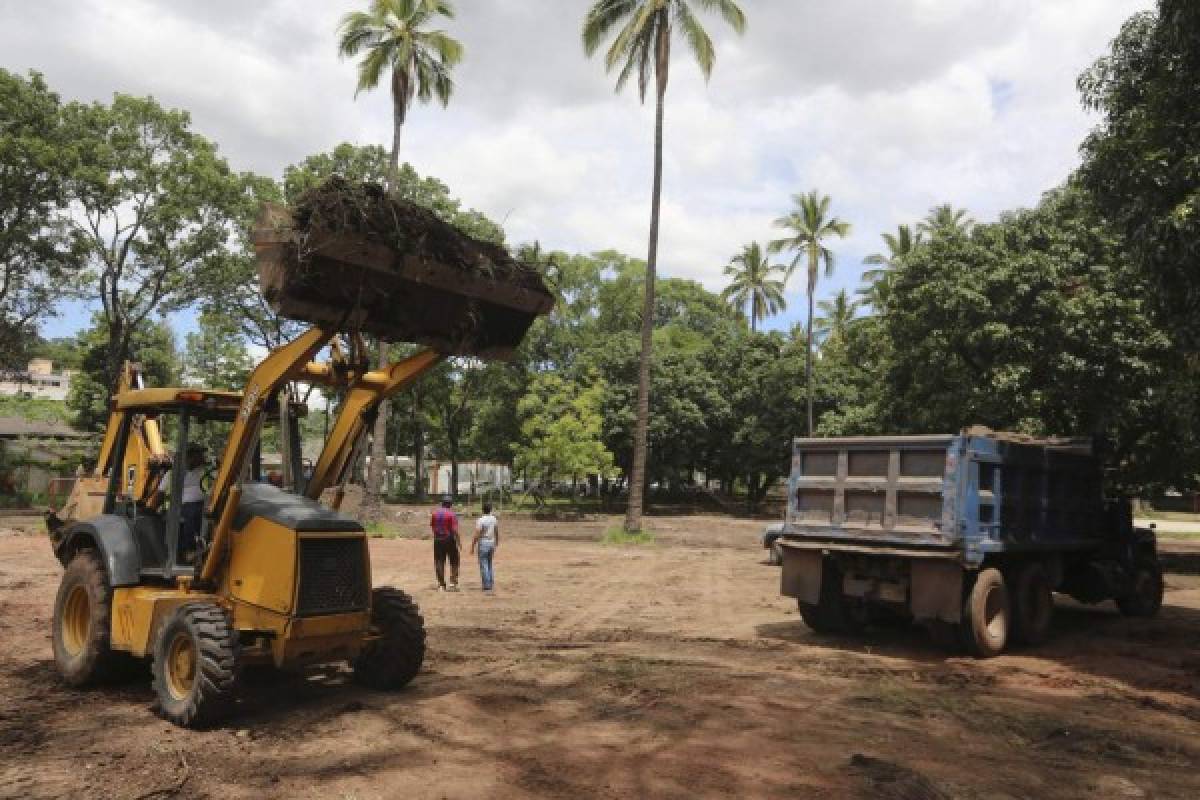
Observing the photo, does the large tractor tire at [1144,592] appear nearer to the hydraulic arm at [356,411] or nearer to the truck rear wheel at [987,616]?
the truck rear wheel at [987,616]

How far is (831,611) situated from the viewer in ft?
36.7

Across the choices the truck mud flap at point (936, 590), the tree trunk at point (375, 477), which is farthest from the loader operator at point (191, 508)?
the tree trunk at point (375, 477)

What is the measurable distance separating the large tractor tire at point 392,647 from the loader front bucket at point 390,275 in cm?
244

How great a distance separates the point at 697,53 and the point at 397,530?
1893 cm

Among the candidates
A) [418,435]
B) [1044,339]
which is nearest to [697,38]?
[1044,339]

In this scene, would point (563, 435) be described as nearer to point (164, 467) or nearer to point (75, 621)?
point (75, 621)

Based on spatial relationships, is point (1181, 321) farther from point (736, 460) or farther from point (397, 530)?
point (736, 460)

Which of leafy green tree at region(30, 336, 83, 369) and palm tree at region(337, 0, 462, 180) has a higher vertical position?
palm tree at region(337, 0, 462, 180)

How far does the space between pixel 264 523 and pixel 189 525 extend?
1.12 metres

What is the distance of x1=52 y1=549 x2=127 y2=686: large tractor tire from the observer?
281 inches

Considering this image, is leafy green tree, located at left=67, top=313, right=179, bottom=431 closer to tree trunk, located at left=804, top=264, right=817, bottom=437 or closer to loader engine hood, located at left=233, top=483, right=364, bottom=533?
tree trunk, located at left=804, top=264, right=817, bottom=437

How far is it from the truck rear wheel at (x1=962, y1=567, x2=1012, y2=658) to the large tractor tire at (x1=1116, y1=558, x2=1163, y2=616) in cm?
403

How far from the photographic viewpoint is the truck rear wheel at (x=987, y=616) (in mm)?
9797

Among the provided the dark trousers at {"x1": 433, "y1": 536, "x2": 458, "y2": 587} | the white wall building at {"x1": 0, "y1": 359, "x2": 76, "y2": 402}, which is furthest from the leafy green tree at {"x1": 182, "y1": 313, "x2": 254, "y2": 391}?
the white wall building at {"x1": 0, "y1": 359, "x2": 76, "y2": 402}
